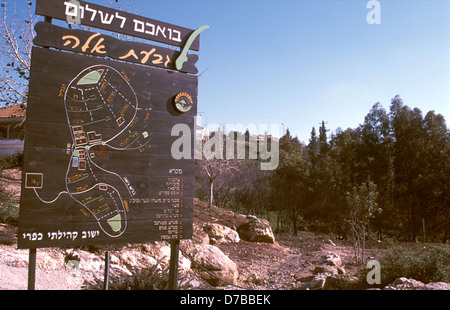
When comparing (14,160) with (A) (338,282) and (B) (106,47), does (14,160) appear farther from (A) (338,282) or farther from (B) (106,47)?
(A) (338,282)

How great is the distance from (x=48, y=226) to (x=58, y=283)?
196 cm

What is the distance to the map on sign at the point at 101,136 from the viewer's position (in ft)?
13.0

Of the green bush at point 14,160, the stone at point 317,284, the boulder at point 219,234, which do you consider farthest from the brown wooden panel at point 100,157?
the green bush at point 14,160

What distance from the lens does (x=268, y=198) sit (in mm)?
24203

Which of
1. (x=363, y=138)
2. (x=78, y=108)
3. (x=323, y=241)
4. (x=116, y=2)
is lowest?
(x=323, y=241)

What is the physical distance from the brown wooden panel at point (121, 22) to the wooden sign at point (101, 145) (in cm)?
7

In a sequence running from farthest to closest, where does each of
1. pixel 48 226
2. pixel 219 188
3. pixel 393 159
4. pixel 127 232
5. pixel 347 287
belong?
pixel 219 188, pixel 393 159, pixel 347 287, pixel 127 232, pixel 48 226

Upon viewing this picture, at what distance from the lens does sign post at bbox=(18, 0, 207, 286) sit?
3.81 metres

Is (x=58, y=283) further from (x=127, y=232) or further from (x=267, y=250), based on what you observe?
(x=267, y=250)

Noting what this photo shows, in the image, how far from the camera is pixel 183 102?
462cm

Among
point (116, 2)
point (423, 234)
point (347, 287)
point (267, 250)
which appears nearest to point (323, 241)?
point (267, 250)

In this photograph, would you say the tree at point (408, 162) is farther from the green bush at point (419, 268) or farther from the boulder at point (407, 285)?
the boulder at point (407, 285)

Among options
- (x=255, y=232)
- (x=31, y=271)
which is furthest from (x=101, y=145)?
(x=255, y=232)

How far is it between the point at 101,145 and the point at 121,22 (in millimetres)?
1587
